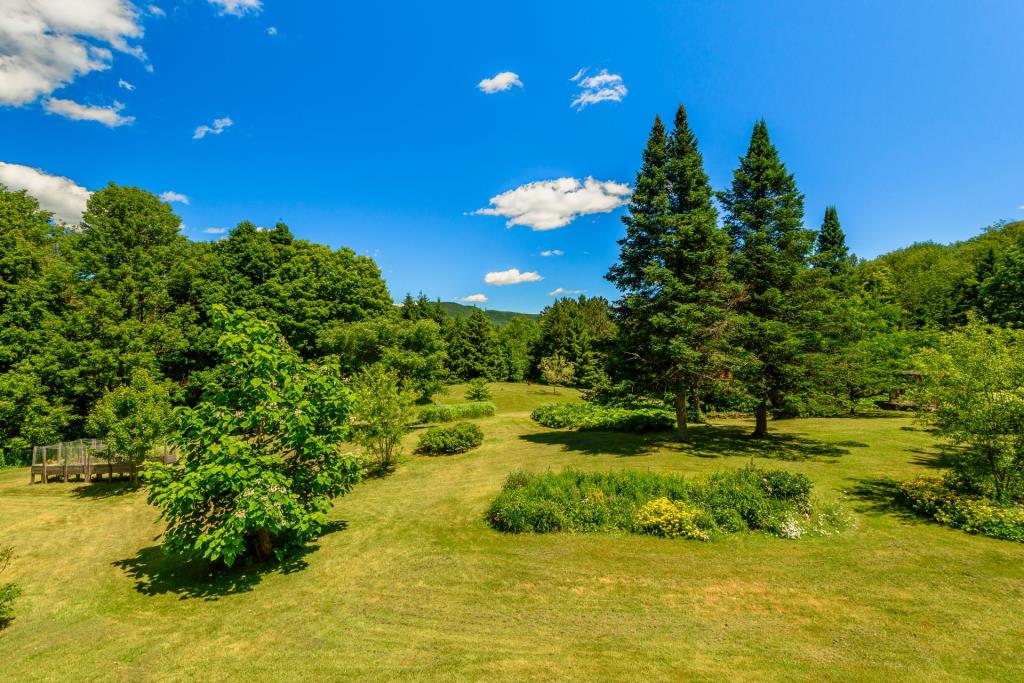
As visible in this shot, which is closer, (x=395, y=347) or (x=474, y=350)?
(x=395, y=347)

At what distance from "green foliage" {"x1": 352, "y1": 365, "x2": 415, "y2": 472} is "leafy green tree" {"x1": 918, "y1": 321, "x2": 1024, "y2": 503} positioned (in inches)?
731

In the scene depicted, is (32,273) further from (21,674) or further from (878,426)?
(878,426)

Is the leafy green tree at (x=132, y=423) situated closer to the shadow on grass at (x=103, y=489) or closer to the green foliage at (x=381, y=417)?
the shadow on grass at (x=103, y=489)

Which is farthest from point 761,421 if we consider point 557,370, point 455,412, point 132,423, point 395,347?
point 557,370

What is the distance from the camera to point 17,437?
2330cm

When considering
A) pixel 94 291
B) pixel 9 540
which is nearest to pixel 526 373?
pixel 94 291

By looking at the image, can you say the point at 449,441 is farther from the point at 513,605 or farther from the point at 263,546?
the point at 513,605

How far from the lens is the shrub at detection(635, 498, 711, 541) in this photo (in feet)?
37.7

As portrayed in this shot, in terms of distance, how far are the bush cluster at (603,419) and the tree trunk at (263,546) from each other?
55.0 ft

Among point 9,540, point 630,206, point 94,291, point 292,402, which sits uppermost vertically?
point 630,206

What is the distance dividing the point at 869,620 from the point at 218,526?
13169 millimetres

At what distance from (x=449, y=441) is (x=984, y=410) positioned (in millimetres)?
19591

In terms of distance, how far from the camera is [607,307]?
24969 mm

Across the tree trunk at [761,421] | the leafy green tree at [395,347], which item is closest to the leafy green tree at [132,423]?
the leafy green tree at [395,347]
